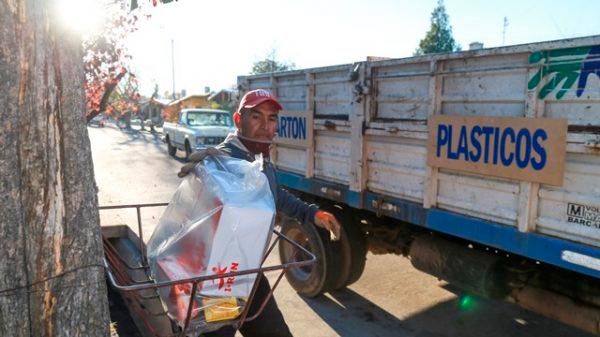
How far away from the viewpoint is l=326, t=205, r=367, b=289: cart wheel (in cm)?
492

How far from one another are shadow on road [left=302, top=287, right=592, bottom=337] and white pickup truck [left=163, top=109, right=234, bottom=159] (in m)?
11.8

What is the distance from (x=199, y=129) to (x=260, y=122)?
14.3 meters

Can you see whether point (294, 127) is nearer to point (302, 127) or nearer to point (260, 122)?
point (302, 127)

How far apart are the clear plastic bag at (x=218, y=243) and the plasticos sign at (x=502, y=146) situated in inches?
72.7

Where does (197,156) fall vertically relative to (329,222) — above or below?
above

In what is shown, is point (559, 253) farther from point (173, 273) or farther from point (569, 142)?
point (173, 273)

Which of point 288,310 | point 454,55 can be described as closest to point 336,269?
point 288,310

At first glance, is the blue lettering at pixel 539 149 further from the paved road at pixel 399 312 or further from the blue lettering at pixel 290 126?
the blue lettering at pixel 290 126

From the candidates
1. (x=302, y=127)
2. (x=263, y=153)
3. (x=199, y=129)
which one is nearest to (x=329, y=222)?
(x=263, y=153)

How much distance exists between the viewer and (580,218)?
287cm

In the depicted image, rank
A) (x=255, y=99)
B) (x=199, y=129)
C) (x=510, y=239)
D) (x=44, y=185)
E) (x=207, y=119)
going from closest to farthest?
(x=44, y=185)
(x=255, y=99)
(x=510, y=239)
(x=199, y=129)
(x=207, y=119)

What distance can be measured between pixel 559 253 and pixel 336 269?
2419 millimetres

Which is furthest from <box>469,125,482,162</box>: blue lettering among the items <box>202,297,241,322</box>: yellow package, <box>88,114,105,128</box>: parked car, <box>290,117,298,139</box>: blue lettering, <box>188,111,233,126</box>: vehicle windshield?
<box>88,114,105,128</box>: parked car

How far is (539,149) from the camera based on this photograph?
301cm
